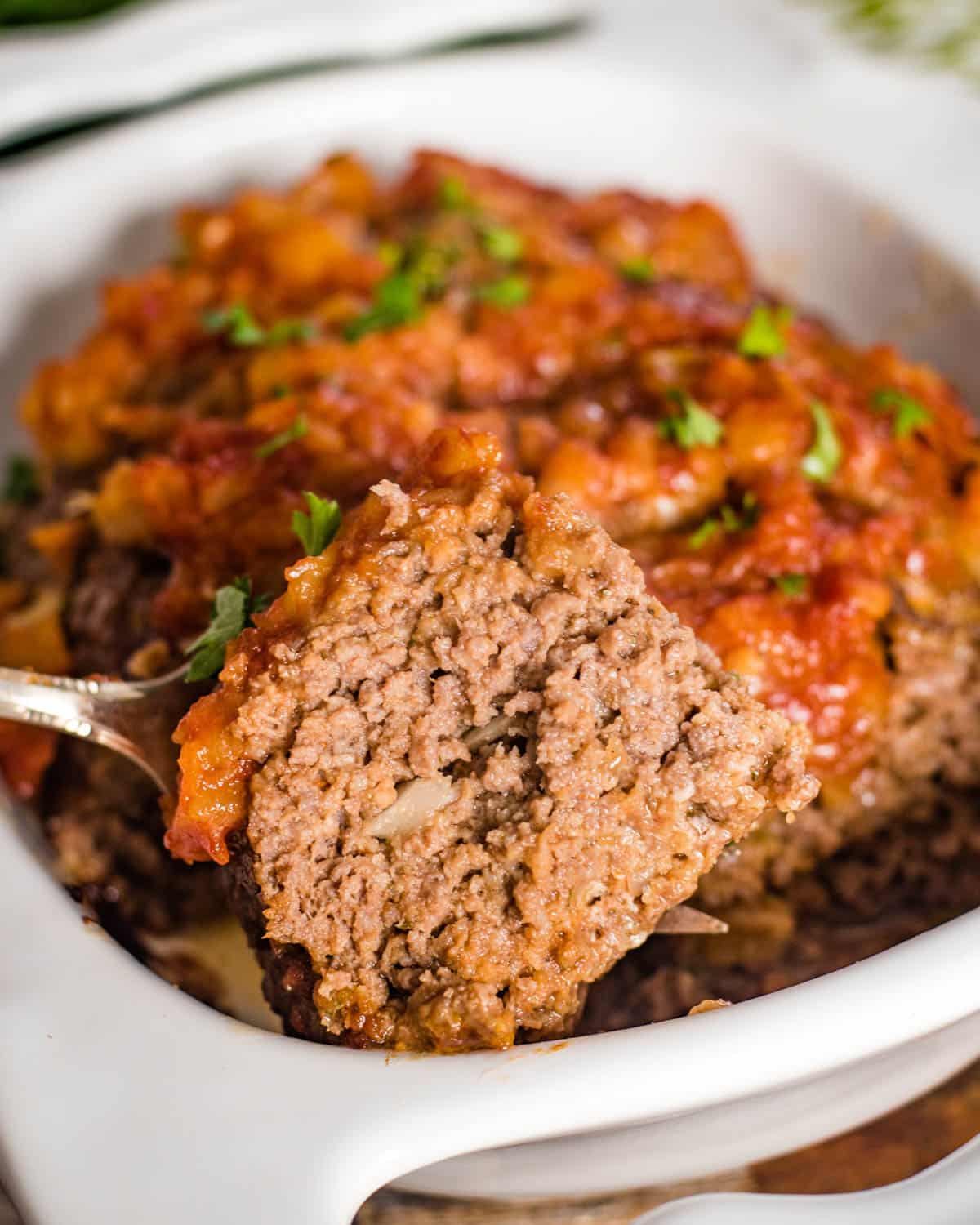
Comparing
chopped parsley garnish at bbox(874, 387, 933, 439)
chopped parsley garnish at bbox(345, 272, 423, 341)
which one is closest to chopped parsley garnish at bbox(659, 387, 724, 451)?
chopped parsley garnish at bbox(874, 387, 933, 439)

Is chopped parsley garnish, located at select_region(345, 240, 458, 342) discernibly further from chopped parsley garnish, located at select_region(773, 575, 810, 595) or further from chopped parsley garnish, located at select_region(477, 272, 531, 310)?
chopped parsley garnish, located at select_region(773, 575, 810, 595)

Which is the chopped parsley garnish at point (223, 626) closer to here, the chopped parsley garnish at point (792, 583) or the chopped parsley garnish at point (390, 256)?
the chopped parsley garnish at point (792, 583)

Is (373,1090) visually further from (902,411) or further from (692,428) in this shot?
(902,411)

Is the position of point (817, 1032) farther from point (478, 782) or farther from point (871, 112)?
point (871, 112)

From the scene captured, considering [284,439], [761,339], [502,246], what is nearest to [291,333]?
[284,439]

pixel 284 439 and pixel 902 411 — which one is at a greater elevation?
pixel 902 411

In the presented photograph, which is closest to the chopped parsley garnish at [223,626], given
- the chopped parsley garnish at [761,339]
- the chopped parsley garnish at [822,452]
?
the chopped parsley garnish at [822,452]
